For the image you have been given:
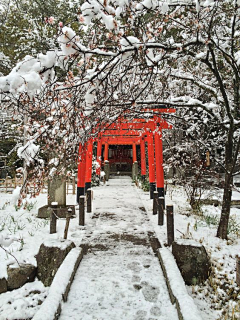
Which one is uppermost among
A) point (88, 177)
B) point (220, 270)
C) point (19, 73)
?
point (19, 73)

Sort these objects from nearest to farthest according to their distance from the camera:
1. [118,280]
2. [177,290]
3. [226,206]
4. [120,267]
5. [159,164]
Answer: [177,290]
[118,280]
[120,267]
[226,206]
[159,164]

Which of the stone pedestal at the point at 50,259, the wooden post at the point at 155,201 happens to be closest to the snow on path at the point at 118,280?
the stone pedestal at the point at 50,259

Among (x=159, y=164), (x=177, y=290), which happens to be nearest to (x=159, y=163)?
(x=159, y=164)

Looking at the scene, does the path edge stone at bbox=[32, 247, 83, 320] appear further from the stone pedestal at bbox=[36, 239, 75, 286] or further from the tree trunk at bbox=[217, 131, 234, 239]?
the tree trunk at bbox=[217, 131, 234, 239]

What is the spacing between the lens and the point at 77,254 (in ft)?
15.7

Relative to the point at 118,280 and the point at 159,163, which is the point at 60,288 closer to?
the point at 118,280

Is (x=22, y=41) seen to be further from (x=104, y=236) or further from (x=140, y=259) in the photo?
(x=140, y=259)

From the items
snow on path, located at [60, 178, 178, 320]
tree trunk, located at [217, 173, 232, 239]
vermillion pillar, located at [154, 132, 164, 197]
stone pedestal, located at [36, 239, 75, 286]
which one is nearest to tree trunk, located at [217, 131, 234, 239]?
tree trunk, located at [217, 173, 232, 239]

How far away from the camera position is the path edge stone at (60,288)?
3079mm

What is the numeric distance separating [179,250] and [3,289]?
148 inches

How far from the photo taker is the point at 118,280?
4.21 metres

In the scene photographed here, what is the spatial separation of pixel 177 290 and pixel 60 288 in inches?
73.5

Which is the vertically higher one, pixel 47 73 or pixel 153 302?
pixel 47 73

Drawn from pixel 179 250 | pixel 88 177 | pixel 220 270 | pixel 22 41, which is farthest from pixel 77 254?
pixel 22 41
